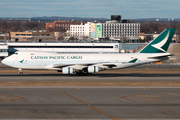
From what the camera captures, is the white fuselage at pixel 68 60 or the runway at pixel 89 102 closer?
the runway at pixel 89 102

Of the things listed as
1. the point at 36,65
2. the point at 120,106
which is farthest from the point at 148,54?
the point at 120,106

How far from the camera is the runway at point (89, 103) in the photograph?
91.5 ft

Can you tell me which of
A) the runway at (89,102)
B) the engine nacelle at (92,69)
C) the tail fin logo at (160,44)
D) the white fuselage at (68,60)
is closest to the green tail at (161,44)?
the tail fin logo at (160,44)

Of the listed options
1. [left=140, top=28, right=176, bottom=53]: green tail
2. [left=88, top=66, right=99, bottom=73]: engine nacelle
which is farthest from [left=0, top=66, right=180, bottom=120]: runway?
[left=140, top=28, right=176, bottom=53]: green tail

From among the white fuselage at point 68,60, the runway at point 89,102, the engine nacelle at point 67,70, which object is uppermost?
→ the white fuselage at point 68,60

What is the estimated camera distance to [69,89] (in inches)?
1644

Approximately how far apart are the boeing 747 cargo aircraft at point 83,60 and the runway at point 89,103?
1443cm

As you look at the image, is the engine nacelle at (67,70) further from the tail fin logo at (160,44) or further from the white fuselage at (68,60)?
the tail fin logo at (160,44)

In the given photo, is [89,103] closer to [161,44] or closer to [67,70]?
[67,70]

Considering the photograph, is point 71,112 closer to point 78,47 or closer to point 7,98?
point 7,98

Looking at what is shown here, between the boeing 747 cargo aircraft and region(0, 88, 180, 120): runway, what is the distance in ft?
47.3

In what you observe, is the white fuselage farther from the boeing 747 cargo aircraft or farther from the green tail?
the green tail

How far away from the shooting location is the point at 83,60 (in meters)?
57.4

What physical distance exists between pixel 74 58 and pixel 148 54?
14278mm
